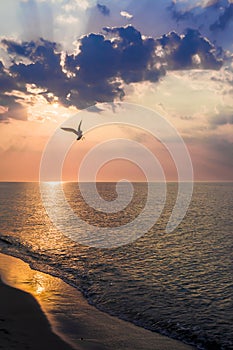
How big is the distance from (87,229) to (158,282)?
102 feet

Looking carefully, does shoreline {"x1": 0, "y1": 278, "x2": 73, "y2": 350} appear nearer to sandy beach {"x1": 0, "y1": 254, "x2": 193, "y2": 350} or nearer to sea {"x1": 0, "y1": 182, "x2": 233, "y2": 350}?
sandy beach {"x1": 0, "y1": 254, "x2": 193, "y2": 350}

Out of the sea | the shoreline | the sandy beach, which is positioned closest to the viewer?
the shoreline

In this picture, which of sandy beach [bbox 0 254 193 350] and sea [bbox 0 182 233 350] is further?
sea [bbox 0 182 233 350]

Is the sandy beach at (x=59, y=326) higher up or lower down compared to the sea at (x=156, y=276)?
lower down

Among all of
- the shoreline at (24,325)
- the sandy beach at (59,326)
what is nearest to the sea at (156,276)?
the sandy beach at (59,326)

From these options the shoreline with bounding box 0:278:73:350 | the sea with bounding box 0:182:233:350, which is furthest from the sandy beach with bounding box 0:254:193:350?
the sea with bounding box 0:182:233:350

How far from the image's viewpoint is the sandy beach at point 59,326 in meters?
12.5

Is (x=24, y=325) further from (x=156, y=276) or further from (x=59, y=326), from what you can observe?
(x=156, y=276)

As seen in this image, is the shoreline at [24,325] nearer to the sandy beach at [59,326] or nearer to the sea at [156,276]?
the sandy beach at [59,326]

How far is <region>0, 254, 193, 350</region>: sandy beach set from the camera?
12.5 meters

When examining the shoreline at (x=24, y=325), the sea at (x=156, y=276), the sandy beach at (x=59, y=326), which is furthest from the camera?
the sea at (x=156, y=276)

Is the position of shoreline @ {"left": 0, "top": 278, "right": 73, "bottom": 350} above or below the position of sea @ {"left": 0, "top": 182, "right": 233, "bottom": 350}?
below

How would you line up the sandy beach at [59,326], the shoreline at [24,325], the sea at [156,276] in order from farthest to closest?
the sea at [156,276]
the sandy beach at [59,326]
the shoreline at [24,325]

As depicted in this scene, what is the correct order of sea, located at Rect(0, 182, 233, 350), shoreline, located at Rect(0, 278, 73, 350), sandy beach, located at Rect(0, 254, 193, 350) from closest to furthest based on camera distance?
shoreline, located at Rect(0, 278, 73, 350)
sandy beach, located at Rect(0, 254, 193, 350)
sea, located at Rect(0, 182, 233, 350)
